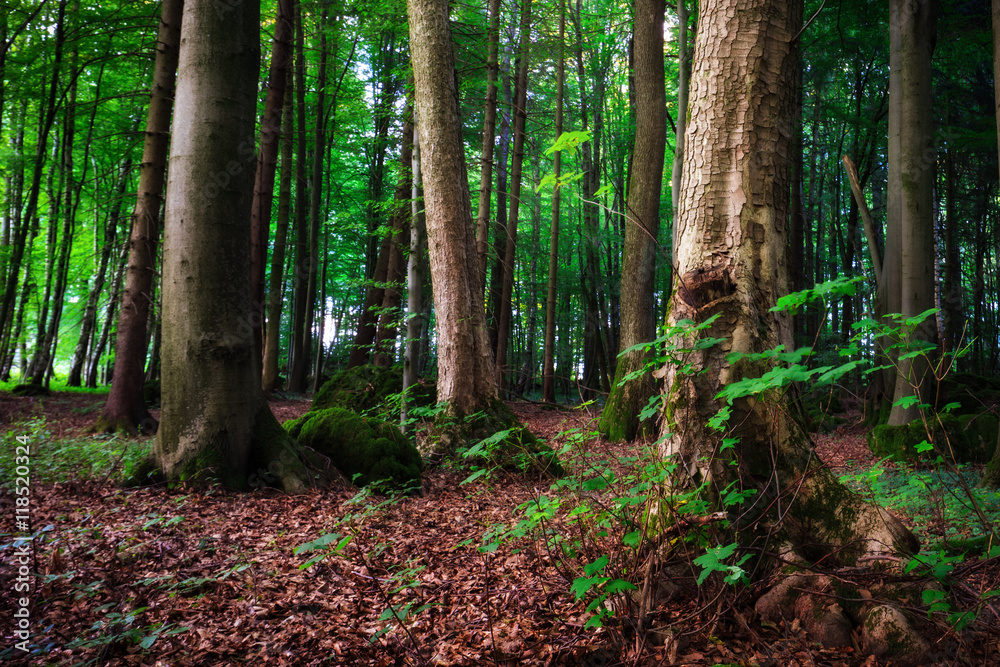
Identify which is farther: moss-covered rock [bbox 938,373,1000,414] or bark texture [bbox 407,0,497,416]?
moss-covered rock [bbox 938,373,1000,414]

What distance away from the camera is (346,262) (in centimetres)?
2514

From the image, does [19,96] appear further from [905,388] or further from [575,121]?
[905,388]

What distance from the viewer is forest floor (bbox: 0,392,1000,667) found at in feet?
7.60

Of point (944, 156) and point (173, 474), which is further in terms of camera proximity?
point (944, 156)

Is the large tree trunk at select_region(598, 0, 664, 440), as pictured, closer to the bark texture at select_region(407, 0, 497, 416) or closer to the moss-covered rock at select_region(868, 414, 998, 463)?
the bark texture at select_region(407, 0, 497, 416)

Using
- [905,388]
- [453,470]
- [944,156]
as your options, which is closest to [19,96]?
[453,470]

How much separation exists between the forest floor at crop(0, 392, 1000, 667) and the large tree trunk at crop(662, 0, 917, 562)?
0.93ft

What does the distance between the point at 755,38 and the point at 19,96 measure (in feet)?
47.4

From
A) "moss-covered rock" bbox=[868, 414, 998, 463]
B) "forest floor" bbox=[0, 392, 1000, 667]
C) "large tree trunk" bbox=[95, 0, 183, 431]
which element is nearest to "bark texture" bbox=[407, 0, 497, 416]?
"forest floor" bbox=[0, 392, 1000, 667]

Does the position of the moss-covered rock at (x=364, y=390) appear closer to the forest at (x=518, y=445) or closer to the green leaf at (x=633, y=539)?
the forest at (x=518, y=445)

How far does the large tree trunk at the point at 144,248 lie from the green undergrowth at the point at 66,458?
1.34 m

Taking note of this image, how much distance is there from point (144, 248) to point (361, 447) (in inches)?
180

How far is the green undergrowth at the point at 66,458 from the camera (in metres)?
4.79

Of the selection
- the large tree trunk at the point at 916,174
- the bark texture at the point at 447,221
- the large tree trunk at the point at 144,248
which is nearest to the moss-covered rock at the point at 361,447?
the bark texture at the point at 447,221
